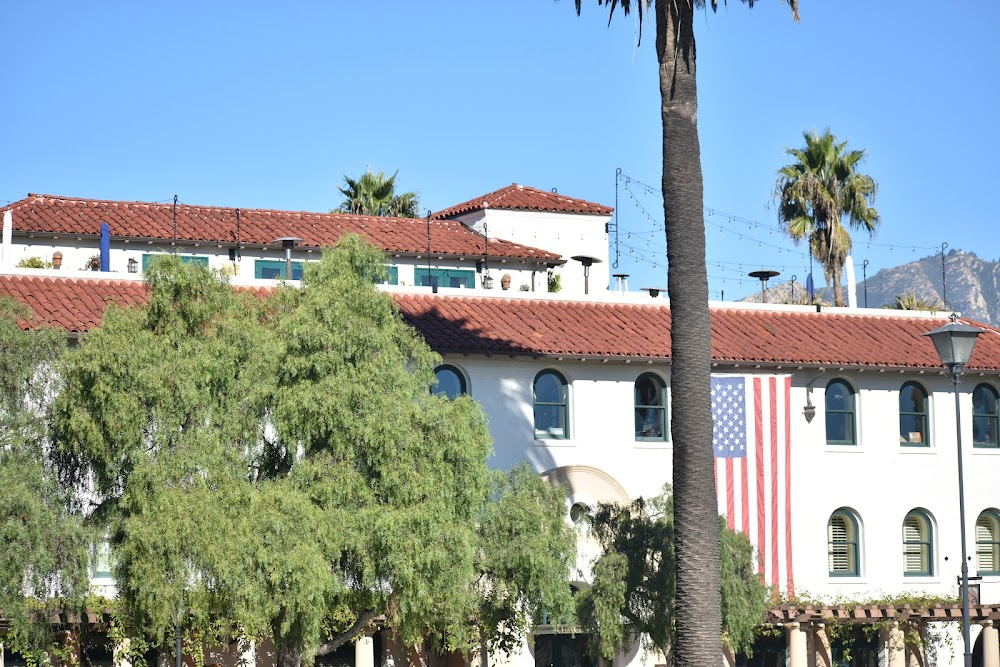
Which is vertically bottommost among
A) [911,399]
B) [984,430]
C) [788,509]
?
[788,509]

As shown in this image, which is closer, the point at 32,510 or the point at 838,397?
the point at 32,510

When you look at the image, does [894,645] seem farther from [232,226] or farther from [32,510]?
[32,510]

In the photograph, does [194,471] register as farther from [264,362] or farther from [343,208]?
[343,208]

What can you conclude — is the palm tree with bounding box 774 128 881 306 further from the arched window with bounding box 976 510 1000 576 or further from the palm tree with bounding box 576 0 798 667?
the palm tree with bounding box 576 0 798 667

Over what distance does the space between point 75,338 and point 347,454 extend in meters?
9.17

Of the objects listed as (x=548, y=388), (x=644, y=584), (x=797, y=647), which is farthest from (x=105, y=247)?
(x=797, y=647)

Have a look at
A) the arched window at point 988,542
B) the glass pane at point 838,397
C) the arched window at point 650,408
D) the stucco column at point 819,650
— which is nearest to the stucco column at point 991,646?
the arched window at point 988,542

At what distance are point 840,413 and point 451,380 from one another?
30.7ft

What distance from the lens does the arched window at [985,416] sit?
40.1 meters

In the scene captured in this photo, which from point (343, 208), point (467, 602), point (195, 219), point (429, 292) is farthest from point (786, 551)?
point (343, 208)

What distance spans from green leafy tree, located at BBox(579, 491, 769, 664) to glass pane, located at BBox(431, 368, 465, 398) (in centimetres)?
569

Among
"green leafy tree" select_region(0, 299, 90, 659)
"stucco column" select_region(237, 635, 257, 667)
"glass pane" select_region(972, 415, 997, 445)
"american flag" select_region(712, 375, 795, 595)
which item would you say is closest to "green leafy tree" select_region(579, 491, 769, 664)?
"american flag" select_region(712, 375, 795, 595)

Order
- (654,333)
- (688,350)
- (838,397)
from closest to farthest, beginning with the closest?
(688,350), (654,333), (838,397)

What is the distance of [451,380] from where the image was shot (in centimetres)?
3538
